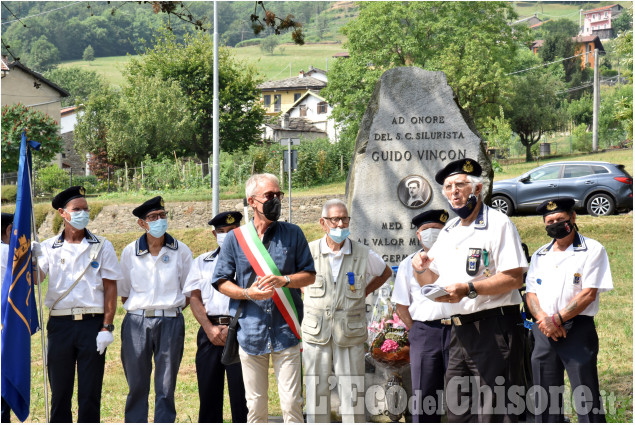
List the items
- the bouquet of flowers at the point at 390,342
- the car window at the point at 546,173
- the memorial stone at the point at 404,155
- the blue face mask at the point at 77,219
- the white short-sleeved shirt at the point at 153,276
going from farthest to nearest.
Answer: the car window at the point at 546,173 → the memorial stone at the point at 404,155 → the bouquet of flowers at the point at 390,342 → the white short-sleeved shirt at the point at 153,276 → the blue face mask at the point at 77,219

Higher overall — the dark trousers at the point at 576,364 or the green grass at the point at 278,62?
the green grass at the point at 278,62

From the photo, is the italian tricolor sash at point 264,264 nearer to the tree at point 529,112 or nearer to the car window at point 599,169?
the car window at point 599,169

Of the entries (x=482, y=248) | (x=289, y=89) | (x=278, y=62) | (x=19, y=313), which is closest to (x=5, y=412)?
(x=19, y=313)

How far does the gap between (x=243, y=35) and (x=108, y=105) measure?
124m

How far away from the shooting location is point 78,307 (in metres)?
6.29

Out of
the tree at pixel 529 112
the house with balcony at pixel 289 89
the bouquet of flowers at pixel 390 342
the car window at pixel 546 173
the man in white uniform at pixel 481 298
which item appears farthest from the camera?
the house with balcony at pixel 289 89

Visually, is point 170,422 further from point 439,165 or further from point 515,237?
point 439,165

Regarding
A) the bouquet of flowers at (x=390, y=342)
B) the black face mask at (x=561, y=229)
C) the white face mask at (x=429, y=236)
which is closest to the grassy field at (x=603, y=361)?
the bouquet of flowers at (x=390, y=342)

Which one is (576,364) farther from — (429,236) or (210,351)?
(210,351)

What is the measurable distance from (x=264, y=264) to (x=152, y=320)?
1481 millimetres

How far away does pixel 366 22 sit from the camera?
140 feet

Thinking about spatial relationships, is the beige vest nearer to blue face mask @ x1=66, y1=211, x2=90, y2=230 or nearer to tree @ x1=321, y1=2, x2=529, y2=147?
blue face mask @ x1=66, y1=211, x2=90, y2=230

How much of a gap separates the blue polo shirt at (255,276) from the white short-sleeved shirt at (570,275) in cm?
177

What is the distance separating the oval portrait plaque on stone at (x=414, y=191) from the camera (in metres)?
8.38
